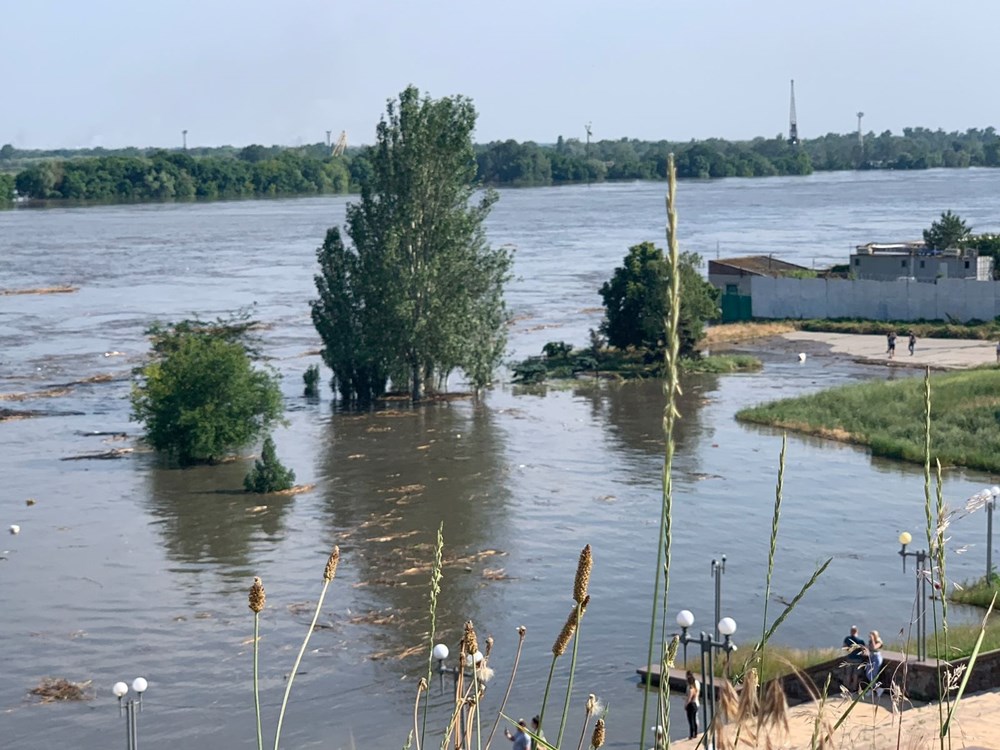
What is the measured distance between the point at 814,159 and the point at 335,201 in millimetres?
85999

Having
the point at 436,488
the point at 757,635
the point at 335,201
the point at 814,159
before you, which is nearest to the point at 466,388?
the point at 436,488

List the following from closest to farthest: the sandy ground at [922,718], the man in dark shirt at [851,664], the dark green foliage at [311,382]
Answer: the sandy ground at [922,718] → the man in dark shirt at [851,664] → the dark green foliage at [311,382]

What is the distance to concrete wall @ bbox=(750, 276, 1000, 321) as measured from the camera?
32594 millimetres

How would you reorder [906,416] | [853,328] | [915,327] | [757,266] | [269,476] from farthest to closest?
[757,266], [853,328], [915,327], [906,416], [269,476]

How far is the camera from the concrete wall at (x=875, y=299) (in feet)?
107

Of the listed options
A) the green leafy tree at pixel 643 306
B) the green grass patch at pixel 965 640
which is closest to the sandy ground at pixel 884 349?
the green leafy tree at pixel 643 306

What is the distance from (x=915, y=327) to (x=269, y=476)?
716 inches

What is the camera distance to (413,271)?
26.5m

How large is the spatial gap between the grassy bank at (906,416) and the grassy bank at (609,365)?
449cm

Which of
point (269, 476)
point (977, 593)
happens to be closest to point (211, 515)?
point (269, 476)

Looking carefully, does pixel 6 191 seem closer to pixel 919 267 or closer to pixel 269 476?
pixel 919 267

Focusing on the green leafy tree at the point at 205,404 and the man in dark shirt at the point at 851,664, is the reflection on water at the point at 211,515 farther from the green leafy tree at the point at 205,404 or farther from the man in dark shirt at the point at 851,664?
the man in dark shirt at the point at 851,664

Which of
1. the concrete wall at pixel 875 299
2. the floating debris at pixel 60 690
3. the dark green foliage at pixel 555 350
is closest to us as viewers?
the floating debris at pixel 60 690

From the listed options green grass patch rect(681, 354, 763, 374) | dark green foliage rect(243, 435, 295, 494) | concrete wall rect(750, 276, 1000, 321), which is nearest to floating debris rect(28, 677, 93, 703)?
dark green foliage rect(243, 435, 295, 494)
